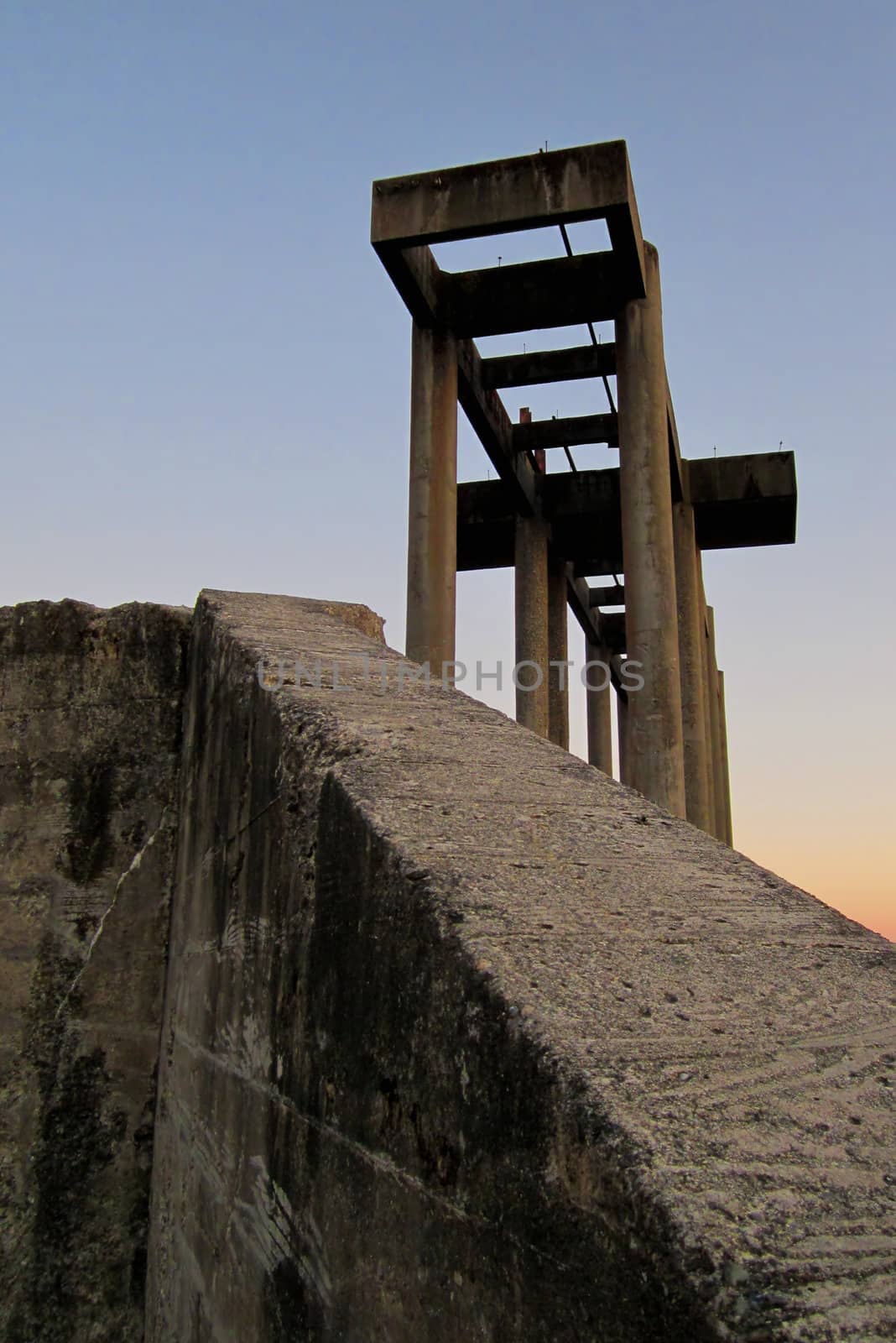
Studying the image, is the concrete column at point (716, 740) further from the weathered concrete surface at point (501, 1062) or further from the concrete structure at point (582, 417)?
the weathered concrete surface at point (501, 1062)

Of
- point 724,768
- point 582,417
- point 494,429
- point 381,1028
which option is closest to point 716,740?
point 724,768

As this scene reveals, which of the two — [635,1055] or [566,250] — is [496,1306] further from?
[566,250]

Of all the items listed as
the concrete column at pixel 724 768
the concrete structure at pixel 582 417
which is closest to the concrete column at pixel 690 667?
the concrete structure at pixel 582 417

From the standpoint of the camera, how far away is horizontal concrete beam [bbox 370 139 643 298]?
1141 cm

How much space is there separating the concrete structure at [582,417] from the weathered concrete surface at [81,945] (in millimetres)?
9252

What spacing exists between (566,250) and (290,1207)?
1227 centimetres

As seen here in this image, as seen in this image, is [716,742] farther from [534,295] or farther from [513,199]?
[513,199]

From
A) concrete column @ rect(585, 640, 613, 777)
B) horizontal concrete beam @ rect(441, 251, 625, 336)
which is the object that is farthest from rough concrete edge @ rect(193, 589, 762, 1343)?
concrete column @ rect(585, 640, 613, 777)

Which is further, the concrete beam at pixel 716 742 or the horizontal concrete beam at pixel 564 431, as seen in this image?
the concrete beam at pixel 716 742

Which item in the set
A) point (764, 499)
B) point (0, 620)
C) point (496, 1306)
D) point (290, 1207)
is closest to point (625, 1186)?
point (496, 1306)

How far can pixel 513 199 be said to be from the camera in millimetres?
11664

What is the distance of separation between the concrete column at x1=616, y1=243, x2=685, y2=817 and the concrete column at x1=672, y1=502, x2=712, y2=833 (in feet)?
11.2

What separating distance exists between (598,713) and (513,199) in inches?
520

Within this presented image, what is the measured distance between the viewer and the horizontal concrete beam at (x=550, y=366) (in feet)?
47.4
